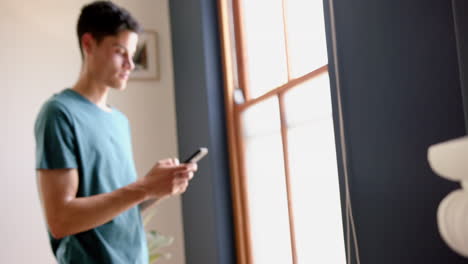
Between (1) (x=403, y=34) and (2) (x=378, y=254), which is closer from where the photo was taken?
(1) (x=403, y=34)

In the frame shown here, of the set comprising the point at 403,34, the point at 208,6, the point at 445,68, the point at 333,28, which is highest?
the point at 208,6

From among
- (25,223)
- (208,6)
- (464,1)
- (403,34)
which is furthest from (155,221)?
(464,1)

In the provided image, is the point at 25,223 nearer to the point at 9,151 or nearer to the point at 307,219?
the point at 9,151

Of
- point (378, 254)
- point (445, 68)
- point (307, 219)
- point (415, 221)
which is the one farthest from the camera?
point (307, 219)

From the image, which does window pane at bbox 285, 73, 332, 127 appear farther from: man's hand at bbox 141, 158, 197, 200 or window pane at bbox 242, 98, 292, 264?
man's hand at bbox 141, 158, 197, 200

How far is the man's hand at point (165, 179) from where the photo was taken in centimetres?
133

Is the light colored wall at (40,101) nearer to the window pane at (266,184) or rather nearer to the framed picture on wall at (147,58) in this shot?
the framed picture on wall at (147,58)

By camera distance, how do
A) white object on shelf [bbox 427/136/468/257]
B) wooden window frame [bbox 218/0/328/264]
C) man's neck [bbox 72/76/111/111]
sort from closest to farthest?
1. white object on shelf [bbox 427/136/468/257]
2. man's neck [bbox 72/76/111/111]
3. wooden window frame [bbox 218/0/328/264]

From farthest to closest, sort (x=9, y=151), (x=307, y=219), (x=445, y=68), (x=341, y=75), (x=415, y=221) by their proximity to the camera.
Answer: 1. (x=9, y=151)
2. (x=307, y=219)
3. (x=341, y=75)
4. (x=415, y=221)
5. (x=445, y=68)

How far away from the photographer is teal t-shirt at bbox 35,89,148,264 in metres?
1.26

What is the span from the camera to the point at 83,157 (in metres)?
1.30

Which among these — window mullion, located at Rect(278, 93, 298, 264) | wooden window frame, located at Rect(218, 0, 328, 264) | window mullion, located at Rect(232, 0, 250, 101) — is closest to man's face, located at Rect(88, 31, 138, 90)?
window mullion, located at Rect(278, 93, 298, 264)

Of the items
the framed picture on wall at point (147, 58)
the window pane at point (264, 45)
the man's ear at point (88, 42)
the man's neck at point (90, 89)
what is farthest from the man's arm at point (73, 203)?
the framed picture on wall at point (147, 58)

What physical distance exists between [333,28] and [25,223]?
215 centimetres
